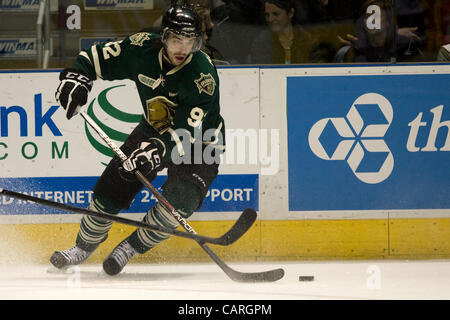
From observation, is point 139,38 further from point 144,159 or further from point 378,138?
point 378,138

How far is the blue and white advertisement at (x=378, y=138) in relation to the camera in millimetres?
4945

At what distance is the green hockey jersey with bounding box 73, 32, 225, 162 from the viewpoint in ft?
14.5

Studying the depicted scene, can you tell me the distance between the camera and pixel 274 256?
494 cm

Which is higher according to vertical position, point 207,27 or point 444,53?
point 207,27

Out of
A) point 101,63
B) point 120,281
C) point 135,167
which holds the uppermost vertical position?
point 101,63

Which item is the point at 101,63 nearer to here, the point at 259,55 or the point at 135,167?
the point at 135,167

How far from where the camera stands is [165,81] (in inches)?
175

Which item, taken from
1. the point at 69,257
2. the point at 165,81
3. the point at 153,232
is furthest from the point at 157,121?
the point at 69,257

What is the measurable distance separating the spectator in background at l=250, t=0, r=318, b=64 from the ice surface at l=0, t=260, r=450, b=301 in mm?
1040

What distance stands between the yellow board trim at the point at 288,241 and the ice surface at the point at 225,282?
0.26 ft

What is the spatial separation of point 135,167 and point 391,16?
1597 mm

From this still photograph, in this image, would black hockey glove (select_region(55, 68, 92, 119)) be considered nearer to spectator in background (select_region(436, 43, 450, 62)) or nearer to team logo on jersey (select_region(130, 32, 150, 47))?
team logo on jersey (select_region(130, 32, 150, 47))

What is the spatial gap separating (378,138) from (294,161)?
44 cm
